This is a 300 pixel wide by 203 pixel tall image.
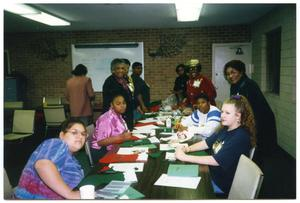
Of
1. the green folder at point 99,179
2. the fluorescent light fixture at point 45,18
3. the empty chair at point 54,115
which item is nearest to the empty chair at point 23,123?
the empty chair at point 54,115

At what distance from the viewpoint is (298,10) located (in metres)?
1.63

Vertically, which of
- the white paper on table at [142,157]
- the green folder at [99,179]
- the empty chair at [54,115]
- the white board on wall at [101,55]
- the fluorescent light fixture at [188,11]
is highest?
the fluorescent light fixture at [188,11]

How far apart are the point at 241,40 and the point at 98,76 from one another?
334 cm

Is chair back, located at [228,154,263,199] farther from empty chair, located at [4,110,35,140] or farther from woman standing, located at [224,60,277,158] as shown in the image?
empty chair, located at [4,110,35,140]

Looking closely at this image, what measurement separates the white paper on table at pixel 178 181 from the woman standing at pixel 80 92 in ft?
10.1

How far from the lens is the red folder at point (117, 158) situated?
233cm

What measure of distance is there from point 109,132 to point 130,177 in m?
1.02

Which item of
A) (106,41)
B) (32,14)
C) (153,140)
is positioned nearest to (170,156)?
(153,140)

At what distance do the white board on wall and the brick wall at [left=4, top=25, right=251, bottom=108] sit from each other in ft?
0.38

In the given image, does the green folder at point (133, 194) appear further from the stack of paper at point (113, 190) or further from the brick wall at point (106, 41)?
the brick wall at point (106, 41)

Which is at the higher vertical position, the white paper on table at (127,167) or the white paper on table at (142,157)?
the white paper on table at (142,157)

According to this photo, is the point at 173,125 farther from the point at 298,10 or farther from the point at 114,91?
the point at 298,10

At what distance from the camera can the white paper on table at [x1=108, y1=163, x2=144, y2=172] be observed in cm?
214

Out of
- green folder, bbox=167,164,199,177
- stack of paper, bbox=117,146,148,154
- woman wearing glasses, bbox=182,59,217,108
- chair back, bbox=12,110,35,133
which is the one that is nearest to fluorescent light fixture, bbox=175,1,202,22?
woman wearing glasses, bbox=182,59,217,108
